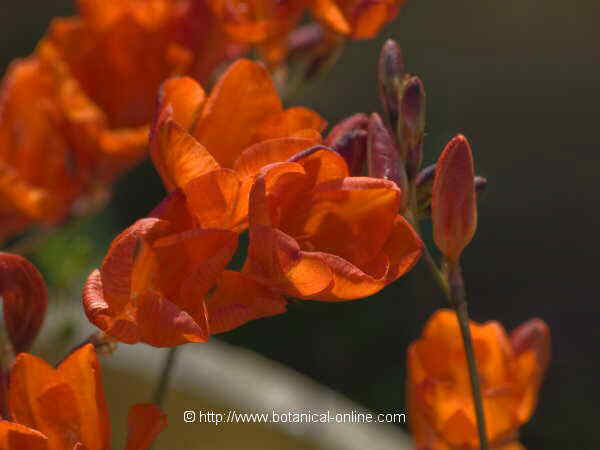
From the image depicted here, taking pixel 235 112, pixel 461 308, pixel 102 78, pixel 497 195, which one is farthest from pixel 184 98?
pixel 497 195

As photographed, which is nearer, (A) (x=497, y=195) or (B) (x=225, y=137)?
(B) (x=225, y=137)

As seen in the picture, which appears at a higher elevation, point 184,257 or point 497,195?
point 184,257

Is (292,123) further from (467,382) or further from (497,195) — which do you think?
(497,195)

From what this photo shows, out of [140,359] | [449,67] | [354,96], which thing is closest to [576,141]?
[449,67]

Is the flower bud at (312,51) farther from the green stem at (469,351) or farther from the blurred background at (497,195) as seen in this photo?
the blurred background at (497,195)

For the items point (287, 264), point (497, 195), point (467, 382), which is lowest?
point (497, 195)

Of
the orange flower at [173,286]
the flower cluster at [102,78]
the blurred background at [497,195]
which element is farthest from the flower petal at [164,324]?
the blurred background at [497,195]

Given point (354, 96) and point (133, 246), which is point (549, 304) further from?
point (133, 246)

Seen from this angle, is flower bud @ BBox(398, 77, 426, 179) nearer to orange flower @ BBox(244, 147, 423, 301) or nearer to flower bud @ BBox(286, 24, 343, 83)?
orange flower @ BBox(244, 147, 423, 301)
